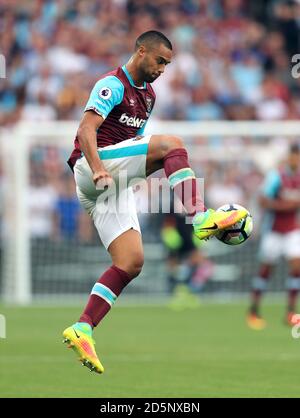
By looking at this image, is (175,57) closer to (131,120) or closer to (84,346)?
(131,120)

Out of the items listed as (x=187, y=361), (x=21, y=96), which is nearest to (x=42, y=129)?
(x=21, y=96)

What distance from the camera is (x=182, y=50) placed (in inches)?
894

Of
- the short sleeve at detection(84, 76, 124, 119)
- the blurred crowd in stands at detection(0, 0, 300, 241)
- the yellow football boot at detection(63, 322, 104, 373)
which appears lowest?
the yellow football boot at detection(63, 322, 104, 373)

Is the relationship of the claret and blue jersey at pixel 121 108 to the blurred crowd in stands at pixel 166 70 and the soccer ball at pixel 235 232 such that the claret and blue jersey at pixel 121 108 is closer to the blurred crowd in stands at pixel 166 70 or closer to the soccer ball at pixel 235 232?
the soccer ball at pixel 235 232

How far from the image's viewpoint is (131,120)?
9.16 meters

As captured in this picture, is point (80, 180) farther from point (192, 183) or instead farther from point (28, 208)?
point (28, 208)

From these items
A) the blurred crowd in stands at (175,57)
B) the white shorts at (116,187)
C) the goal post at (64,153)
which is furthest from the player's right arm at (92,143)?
the blurred crowd in stands at (175,57)

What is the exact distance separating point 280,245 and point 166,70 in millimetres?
6227

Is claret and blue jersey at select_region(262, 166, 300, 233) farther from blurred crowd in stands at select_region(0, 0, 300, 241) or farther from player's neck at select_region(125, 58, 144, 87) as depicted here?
player's neck at select_region(125, 58, 144, 87)

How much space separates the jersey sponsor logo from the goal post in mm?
10821

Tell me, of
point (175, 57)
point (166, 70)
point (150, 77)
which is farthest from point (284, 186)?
point (150, 77)

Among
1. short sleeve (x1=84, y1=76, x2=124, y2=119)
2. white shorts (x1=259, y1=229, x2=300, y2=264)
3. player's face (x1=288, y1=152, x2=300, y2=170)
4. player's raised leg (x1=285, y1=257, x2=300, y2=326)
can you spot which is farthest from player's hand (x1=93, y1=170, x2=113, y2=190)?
white shorts (x1=259, y1=229, x2=300, y2=264)

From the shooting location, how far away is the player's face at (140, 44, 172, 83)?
29.3ft

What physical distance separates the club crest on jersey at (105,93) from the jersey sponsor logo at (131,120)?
1.01 feet
